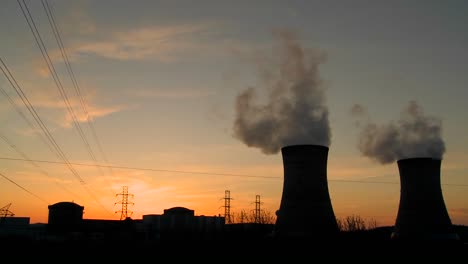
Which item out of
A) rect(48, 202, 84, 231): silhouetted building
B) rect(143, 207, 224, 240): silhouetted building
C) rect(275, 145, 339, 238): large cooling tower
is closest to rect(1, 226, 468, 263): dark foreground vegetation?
rect(275, 145, 339, 238): large cooling tower

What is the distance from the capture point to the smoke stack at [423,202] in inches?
938

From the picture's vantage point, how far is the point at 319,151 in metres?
21.4

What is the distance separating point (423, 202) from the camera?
24.3 metres

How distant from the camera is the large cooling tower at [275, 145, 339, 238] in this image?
69.4 feet

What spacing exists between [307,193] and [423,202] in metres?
7.08

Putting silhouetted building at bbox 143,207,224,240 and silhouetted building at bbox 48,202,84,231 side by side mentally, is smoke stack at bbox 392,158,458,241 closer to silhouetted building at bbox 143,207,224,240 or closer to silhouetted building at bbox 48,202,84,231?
silhouetted building at bbox 143,207,224,240

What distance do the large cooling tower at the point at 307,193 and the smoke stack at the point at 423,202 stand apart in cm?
502

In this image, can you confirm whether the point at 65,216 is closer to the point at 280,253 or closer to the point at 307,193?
the point at 280,253

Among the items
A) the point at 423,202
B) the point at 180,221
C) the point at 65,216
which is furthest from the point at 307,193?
the point at 180,221

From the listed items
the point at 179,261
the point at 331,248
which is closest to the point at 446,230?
the point at 331,248

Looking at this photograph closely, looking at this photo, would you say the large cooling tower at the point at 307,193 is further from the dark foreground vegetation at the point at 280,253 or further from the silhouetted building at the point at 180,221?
the silhouetted building at the point at 180,221

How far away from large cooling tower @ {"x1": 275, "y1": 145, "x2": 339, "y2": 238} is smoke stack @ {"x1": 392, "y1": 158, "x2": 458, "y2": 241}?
502 cm

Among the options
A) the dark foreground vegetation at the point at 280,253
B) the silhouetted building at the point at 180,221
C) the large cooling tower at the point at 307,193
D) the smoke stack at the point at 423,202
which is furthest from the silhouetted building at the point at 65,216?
the smoke stack at the point at 423,202

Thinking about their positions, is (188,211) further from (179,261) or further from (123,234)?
(179,261)
